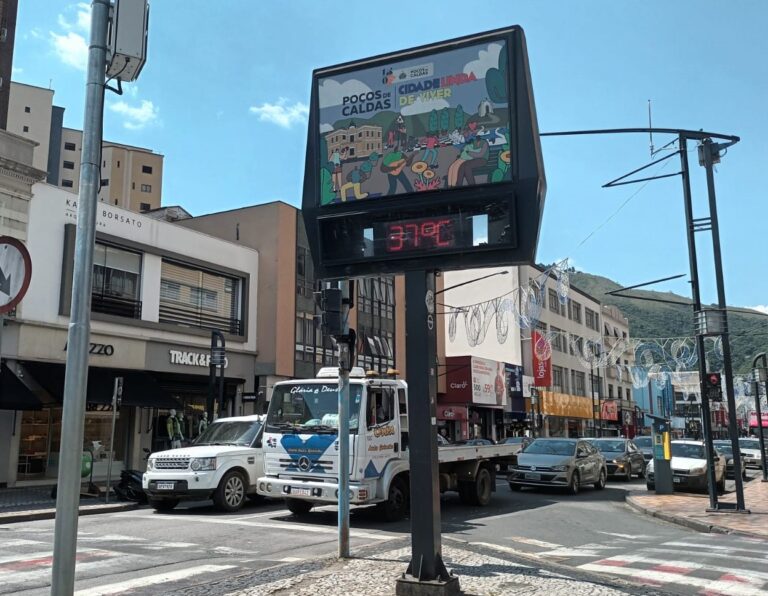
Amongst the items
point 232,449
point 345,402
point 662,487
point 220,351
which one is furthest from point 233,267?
point 345,402

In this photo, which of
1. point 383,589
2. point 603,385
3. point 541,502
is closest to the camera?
point 383,589

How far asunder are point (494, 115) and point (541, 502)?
12.3 m

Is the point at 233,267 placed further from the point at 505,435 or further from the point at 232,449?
the point at 505,435

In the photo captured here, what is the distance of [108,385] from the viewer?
21391mm

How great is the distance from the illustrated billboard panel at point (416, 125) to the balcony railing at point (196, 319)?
1895cm

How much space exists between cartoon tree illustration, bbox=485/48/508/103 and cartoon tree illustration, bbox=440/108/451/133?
1.49 ft

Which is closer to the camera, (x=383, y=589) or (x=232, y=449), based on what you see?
(x=383, y=589)

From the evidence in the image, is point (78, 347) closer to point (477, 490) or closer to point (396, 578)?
point (396, 578)

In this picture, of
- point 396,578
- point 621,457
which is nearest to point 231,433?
point 396,578

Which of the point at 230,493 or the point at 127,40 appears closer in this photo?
the point at 127,40

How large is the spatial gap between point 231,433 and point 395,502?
4.55 metres

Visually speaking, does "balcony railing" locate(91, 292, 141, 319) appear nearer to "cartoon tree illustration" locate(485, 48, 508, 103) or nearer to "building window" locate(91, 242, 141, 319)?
"building window" locate(91, 242, 141, 319)

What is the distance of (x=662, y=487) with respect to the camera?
62.1 ft

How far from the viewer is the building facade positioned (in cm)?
1981
